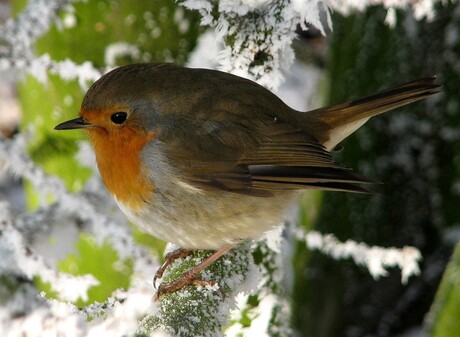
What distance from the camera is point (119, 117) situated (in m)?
2.44

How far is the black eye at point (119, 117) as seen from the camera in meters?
Answer: 2.43

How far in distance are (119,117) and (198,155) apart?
0.95ft

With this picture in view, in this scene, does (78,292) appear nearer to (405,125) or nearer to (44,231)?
(44,231)

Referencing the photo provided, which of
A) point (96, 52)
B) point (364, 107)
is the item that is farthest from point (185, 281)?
point (96, 52)

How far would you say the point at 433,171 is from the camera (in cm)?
378

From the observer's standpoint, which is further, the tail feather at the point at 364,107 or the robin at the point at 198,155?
the tail feather at the point at 364,107

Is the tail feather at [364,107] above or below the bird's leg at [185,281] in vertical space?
above

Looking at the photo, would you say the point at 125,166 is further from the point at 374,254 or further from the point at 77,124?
the point at 374,254

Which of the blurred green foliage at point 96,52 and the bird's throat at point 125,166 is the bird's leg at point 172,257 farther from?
the blurred green foliage at point 96,52

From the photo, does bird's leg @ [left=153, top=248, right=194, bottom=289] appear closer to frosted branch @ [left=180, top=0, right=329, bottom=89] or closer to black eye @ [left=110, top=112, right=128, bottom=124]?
black eye @ [left=110, top=112, right=128, bottom=124]

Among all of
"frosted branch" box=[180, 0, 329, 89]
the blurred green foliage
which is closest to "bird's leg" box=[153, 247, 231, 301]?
"frosted branch" box=[180, 0, 329, 89]

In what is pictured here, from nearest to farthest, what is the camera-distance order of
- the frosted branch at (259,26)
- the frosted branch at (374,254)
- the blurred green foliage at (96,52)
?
the frosted branch at (259,26) → the frosted branch at (374,254) → the blurred green foliage at (96,52)

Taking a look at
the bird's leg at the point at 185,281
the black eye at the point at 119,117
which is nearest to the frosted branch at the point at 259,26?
the black eye at the point at 119,117

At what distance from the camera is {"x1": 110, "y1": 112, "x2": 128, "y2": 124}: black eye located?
2.43 metres
